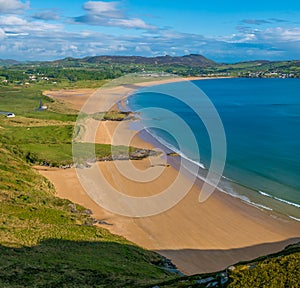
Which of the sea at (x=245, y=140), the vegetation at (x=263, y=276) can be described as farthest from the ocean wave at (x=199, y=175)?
the vegetation at (x=263, y=276)

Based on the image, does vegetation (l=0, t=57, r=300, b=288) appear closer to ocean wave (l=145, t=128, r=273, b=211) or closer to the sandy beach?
the sandy beach

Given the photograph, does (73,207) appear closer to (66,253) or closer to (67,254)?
(66,253)

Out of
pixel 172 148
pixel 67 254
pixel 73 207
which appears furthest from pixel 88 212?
pixel 172 148

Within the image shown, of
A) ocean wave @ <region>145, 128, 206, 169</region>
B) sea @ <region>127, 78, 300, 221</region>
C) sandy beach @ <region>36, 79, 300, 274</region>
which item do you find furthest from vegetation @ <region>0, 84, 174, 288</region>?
ocean wave @ <region>145, 128, 206, 169</region>

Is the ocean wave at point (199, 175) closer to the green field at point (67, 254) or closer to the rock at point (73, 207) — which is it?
the green field at point (67, 254)

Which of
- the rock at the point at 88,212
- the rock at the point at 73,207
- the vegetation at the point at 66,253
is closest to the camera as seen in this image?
the vegetation at the point at 66,253

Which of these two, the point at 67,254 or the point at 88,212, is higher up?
the point at 67,254
